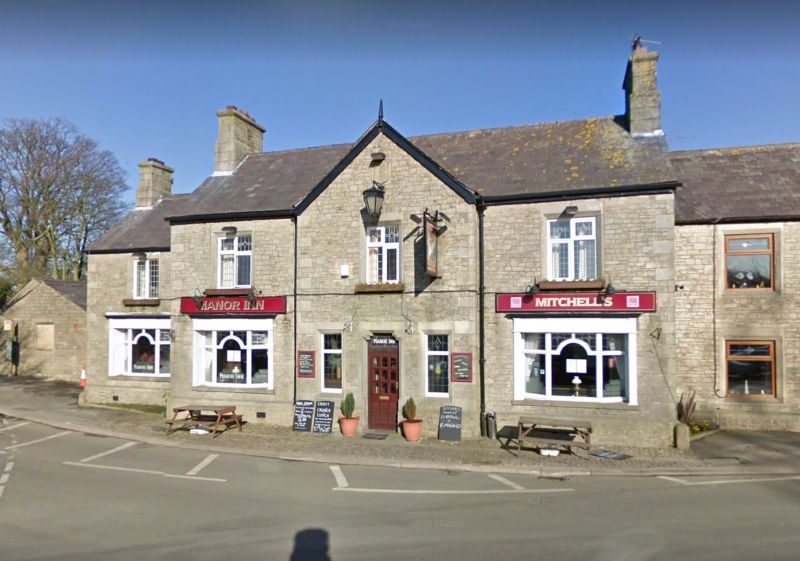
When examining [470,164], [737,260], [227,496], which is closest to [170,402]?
[227,496]

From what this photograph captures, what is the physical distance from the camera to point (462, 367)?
47.4ft

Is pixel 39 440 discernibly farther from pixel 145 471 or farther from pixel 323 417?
pixel 323 417

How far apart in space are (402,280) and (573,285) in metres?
4.44

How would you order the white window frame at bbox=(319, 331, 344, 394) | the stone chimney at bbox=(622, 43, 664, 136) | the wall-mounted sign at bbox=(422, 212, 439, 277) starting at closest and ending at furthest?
the wall-mounted sign at bbox=(422, 212, 439, 277) < the stone chimney at bbox=(622, 43, 664, 136) < the white window frame at bbox=(319, 331, 344, 394)

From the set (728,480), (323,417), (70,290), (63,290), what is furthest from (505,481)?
(70,290)

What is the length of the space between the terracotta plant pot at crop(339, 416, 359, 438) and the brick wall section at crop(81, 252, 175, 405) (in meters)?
8.47

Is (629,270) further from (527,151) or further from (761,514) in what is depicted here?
(761,514)

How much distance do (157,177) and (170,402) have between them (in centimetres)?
1089

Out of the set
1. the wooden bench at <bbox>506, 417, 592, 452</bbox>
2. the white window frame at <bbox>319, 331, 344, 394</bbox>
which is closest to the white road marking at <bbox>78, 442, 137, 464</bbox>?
the white window frame at <bbox>319, 331, 344, 394</bbox>

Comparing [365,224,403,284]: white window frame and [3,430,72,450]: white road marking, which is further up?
[365,224,403,284]: white window frame

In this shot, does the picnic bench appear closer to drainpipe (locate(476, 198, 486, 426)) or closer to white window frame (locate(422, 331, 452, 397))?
white window frame (locate(422, 331, 452, 397))

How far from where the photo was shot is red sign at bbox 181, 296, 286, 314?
16.1m

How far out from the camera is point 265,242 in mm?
16531

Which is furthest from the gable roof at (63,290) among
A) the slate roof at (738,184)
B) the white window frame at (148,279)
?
the slate roof at (738,184)
